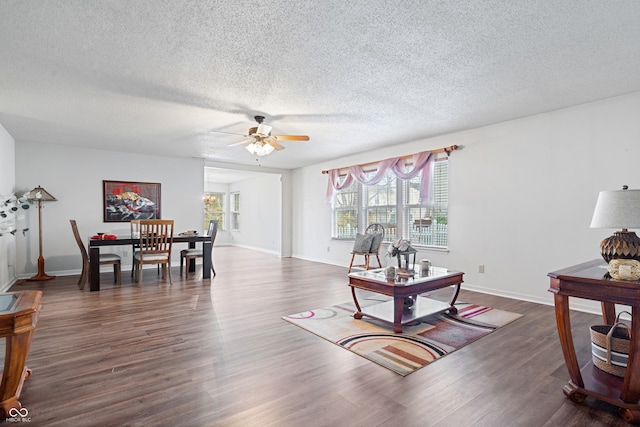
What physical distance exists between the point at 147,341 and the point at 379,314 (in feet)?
7.23

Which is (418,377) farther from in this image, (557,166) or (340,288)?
(557,166)

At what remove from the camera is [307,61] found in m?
2.73

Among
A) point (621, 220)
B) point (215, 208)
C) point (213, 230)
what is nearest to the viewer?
point (621, 220)

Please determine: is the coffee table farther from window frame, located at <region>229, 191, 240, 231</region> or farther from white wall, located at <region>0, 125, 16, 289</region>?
window frame, located at <region>229, 191, 240, 231</region>

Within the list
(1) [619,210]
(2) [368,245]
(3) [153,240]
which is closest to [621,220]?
(1) [619,210]

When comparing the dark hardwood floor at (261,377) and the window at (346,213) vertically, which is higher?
the window at (346,213)

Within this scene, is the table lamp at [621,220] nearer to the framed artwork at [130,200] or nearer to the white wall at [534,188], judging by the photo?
the white wall at [534,188]

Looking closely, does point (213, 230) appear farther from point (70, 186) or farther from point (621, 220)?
point (621, 220)

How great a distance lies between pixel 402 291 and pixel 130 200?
19.3 ft

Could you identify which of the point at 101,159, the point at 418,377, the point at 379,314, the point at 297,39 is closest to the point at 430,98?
the point at 297,39

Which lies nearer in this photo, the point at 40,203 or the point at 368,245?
the point at 40,203

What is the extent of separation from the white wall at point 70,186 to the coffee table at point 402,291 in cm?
520

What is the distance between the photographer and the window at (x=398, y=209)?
5.30m

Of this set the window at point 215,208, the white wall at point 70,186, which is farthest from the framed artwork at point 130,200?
the window at point 215,208
